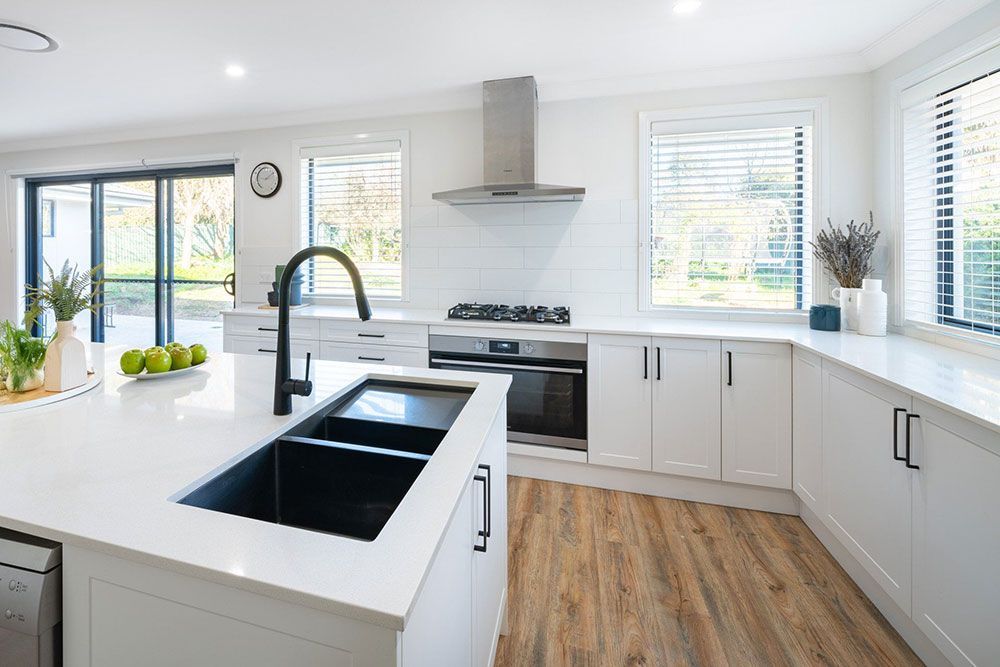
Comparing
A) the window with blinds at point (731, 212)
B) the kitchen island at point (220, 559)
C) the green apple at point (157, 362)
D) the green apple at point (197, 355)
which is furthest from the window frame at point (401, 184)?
the kitchen island at point (220, 559)

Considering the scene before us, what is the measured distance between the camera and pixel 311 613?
1.90ft

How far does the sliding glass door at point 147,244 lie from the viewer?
425 cm

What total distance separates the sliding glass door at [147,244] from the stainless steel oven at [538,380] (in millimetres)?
2672

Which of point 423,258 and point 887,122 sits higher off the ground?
point 887,122

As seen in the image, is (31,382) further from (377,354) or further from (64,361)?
(377,354)

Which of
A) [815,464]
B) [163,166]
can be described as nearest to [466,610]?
[815,464]

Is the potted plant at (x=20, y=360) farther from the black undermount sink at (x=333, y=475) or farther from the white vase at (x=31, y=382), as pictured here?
the black undermount sink at (x=333, y=475)

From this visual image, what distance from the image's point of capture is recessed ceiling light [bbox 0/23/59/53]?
2371 millimetres

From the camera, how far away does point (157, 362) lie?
4.96ft

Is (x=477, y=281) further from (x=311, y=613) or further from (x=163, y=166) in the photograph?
(x=163, y=166)

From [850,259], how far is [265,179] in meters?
4.25

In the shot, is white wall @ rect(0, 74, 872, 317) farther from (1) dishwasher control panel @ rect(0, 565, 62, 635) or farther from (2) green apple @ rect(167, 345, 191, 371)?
(1) dishwasher control panel @ rect(0, 565, 62, 635)

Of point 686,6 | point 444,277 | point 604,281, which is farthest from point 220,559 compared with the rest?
point 444,277

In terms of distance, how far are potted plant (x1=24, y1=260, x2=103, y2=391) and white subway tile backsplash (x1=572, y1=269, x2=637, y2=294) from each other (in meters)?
2.57
